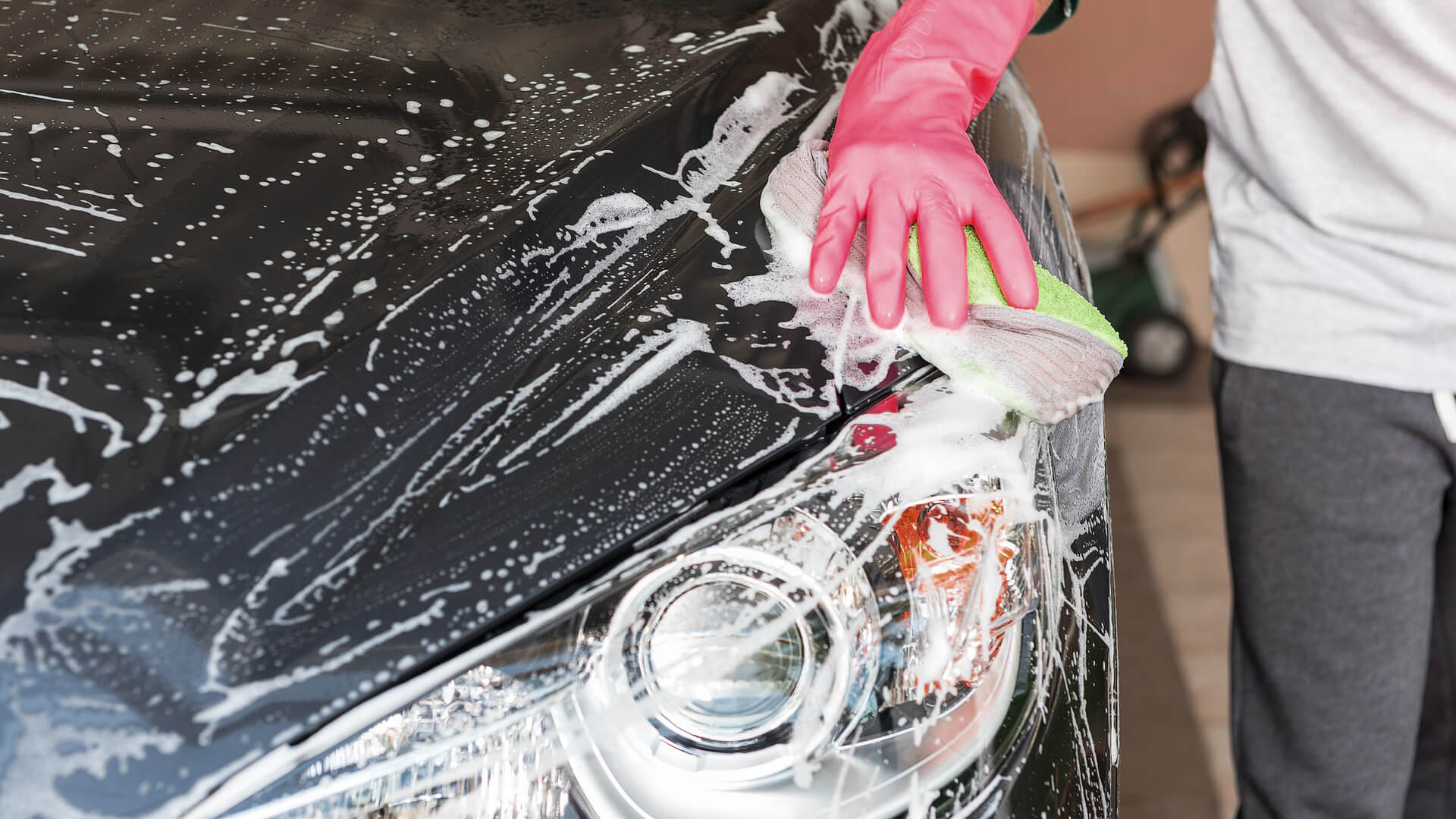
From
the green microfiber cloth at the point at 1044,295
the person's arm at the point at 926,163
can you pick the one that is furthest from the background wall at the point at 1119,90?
the green microfiber cloth at the point at 1044,295

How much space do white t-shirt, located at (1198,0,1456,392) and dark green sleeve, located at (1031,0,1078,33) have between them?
162 mm

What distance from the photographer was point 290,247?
0.68 m

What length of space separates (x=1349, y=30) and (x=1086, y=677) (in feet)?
2.03

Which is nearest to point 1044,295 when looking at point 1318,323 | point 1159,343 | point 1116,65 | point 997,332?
point 997,332

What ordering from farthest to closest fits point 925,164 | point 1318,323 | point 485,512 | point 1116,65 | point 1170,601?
1. point 1116,65
2. point 1170,601
3. point 1318,323
4. point 925,164
5. point 485,512

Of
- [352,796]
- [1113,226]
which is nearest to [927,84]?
[352,796]

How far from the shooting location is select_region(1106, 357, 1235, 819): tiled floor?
1.48 metres

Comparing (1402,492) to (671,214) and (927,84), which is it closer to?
(927,84)

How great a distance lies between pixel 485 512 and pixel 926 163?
47cm

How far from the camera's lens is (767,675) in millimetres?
598

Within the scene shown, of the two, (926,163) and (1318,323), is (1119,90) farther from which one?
(926,163)

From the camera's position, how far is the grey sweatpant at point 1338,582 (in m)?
0.95

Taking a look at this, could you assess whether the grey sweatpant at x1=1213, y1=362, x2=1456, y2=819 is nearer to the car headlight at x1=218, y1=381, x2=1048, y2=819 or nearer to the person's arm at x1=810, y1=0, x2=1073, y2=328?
the person's arm at x1=810, y1=0, x2=1073, y2=328

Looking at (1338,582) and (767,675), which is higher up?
(767,675)
